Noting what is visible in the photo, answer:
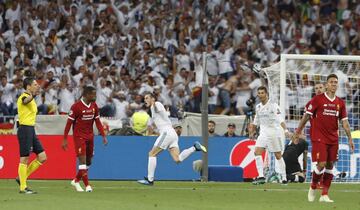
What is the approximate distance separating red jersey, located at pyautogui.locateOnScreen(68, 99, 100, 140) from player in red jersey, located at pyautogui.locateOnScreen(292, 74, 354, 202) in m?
5.07

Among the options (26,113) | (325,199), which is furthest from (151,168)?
(325,199)

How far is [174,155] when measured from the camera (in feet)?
86.7

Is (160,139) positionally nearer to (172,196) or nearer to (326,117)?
(172,196)

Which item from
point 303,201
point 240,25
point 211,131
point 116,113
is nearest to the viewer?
point 303,201

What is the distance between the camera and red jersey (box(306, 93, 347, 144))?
20.2 meters

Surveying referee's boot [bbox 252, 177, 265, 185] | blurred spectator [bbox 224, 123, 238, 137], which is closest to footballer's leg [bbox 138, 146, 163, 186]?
referee's boot [bbox 252, 177, 265, 185]

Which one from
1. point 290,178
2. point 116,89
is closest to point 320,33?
point 116,89

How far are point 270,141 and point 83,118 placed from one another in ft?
17.8

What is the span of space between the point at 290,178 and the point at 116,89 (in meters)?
8.47

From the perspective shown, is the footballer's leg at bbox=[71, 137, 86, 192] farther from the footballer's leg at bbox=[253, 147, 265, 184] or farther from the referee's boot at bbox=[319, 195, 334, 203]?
the referee's boot at bbox=[319, 195, 334, 203]

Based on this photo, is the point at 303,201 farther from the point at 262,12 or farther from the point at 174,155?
the point at 262,12

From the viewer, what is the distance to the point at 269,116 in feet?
88.3

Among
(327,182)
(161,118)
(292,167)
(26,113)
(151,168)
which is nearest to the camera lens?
(327,182)

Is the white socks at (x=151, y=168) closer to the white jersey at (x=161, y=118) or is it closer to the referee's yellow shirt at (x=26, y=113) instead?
the white jersey at (x=161, y=118)
